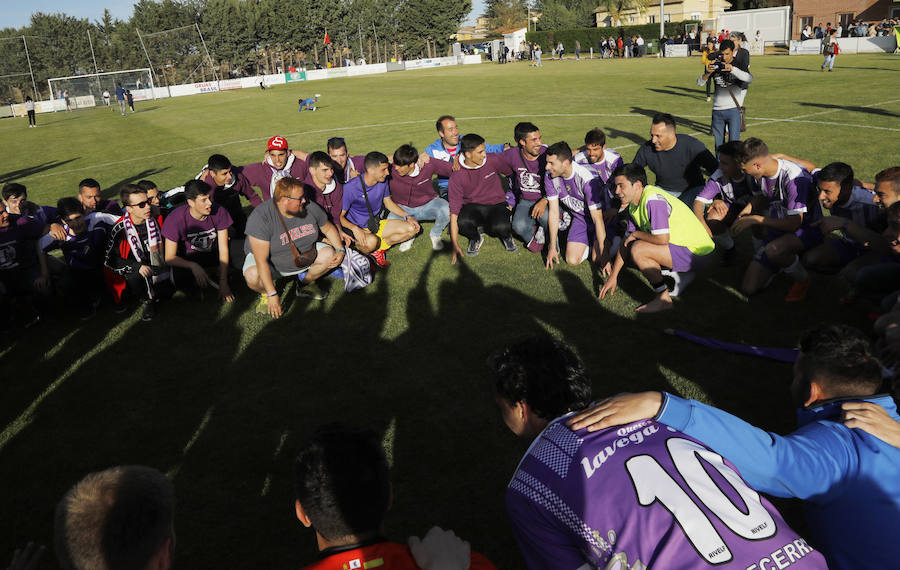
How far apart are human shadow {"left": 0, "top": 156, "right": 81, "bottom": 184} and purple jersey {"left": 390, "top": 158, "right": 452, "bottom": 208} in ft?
50.1

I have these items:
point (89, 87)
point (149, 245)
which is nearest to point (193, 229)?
point (149, 245)

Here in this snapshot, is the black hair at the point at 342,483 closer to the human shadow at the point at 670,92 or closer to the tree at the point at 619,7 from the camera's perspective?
the human shadow at the point at 670,92

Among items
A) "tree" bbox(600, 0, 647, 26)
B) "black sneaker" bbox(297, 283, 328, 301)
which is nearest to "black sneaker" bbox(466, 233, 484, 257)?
"black sneaker" bbox(297, 283, 328, 301)

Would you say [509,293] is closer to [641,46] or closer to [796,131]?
[796,131]

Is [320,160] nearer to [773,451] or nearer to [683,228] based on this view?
[683,228]

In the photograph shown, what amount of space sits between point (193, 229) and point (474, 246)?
151 inches

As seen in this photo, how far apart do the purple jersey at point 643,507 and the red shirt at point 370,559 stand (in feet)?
1.97

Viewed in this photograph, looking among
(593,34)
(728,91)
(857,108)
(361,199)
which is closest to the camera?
(361,199)

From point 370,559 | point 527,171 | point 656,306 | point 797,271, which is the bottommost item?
point 656,306

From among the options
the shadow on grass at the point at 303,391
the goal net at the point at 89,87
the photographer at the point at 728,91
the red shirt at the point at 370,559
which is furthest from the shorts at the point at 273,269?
the goal net at the point at 89,87

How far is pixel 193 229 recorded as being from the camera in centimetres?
757

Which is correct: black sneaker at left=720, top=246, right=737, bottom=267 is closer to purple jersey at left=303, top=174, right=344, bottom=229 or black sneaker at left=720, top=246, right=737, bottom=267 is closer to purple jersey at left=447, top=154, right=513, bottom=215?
purple jersey at left=447, top=154, right=513, bottom=215

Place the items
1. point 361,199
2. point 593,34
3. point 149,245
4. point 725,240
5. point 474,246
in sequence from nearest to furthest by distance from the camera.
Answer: point 149,245 → point 725,240 → point 474,246 → point 361,199 → point 593,34

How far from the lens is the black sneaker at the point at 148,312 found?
23.5 feet
